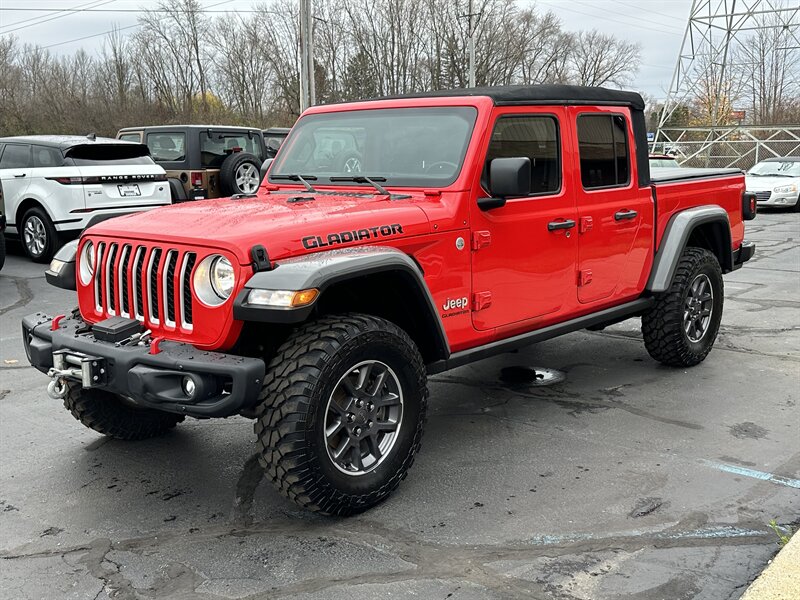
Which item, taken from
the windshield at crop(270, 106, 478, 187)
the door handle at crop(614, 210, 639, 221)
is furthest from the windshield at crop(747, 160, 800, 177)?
the windshield at crop(270, 106, 478, 187)

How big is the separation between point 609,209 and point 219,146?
10.7 meters

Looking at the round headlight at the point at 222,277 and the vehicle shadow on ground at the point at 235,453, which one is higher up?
the round headlight at the point at 222,277

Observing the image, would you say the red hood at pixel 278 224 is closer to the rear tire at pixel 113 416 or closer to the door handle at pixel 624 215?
the rear tire at pixel 113 416

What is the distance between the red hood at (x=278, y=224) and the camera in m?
3.51

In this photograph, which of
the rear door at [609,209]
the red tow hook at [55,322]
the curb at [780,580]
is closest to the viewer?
the curb at [780,580]

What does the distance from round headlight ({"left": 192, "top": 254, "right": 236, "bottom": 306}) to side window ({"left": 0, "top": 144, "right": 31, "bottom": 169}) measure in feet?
29.8

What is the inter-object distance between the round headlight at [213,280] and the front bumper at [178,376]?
0.23m

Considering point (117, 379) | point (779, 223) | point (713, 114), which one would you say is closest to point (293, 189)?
point (117, 379)

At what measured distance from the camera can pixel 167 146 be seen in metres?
14.5

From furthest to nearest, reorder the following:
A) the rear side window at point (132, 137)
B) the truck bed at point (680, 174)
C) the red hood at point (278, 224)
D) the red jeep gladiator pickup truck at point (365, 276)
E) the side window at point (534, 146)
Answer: the rear side window at point (132, 137)
the truck bed at point (680, 174)
the side window at point (534, 146)
the red hood at point (278, 224)
the red jeep gladiator pickup truck at point (365, 276)

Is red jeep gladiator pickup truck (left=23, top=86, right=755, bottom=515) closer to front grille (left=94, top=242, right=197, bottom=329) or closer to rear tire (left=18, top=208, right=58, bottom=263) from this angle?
front grille (left=94, top=242, right=197, bottom=329)

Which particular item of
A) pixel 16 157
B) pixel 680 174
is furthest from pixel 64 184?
pixel 680 174

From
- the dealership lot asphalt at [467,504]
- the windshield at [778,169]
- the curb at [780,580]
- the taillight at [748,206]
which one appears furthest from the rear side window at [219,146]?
the windshield at [778,169]

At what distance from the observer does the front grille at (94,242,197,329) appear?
3.55 meters
